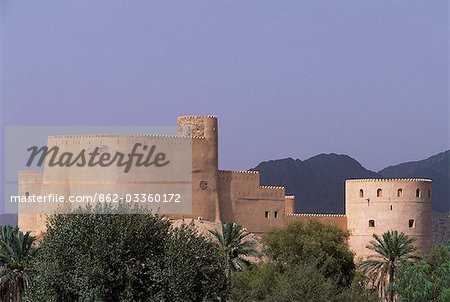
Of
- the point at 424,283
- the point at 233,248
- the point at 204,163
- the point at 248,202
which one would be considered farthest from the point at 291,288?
the point at 248,202

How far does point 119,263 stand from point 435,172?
118889 millimetres

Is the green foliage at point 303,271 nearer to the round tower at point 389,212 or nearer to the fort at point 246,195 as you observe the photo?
the fort at point 246,195

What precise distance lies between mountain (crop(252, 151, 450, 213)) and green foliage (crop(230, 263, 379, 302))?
83256 mm

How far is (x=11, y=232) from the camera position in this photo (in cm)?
3994

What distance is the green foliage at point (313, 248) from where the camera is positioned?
4662cm

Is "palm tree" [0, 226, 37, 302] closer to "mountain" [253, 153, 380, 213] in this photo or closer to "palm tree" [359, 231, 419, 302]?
"palm tree" [359, 231, 419, 302]

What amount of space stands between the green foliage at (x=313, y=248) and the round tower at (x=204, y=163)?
21.2 feet

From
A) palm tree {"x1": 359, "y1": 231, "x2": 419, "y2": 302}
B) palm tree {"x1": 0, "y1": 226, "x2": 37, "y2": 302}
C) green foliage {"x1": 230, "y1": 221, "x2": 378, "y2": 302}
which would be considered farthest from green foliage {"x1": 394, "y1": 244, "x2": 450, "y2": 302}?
palm tree {"x1": 359, "y1": 231, "x2": 419, "y2": 302}

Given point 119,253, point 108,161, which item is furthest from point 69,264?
point 108,161

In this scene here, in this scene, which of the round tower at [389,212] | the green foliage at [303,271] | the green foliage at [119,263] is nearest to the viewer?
the green foliage at [119,263]

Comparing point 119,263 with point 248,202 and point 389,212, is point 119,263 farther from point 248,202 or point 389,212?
point 389,212

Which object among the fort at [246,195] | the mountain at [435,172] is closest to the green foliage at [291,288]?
the fort at [246,195]

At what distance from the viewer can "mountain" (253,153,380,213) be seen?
132125mm

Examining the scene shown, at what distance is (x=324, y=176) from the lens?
459 feet
